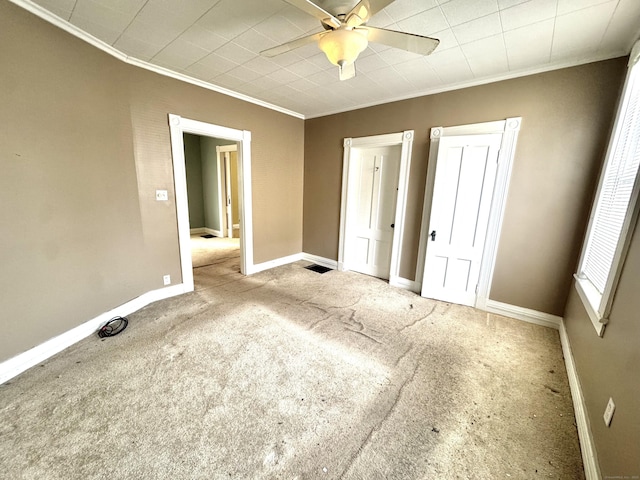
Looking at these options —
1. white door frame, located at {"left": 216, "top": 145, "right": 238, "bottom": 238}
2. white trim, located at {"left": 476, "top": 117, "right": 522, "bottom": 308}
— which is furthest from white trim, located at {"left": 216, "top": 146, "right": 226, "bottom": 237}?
white trim, located at {"left": 476, "top": 117, "right": 522, "bottom": 308}

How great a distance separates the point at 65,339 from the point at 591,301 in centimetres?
406

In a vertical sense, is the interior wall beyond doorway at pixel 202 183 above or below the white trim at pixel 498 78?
below

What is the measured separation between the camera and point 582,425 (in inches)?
56.2

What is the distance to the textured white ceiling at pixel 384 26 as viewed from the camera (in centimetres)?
167

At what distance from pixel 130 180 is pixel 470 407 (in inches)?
138

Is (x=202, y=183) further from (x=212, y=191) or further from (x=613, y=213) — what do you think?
(x=613, y=213)

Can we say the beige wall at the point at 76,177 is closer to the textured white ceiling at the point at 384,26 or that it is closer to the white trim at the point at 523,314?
the textured white ceiling at the point at 384,26

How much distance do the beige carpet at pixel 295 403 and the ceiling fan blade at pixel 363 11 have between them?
2.29m

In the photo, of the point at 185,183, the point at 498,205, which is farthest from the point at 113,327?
the point at 498,205

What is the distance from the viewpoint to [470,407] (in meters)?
1.60

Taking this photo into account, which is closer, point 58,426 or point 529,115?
point 58,426

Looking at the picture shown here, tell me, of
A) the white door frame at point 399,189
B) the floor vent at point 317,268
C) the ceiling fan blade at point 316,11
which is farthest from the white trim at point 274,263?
the ceiling fan blade at point 316,11

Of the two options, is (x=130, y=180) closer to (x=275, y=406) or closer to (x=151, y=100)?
(x=151, y=100)

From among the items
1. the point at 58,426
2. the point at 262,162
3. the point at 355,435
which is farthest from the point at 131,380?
the point at 262,162
